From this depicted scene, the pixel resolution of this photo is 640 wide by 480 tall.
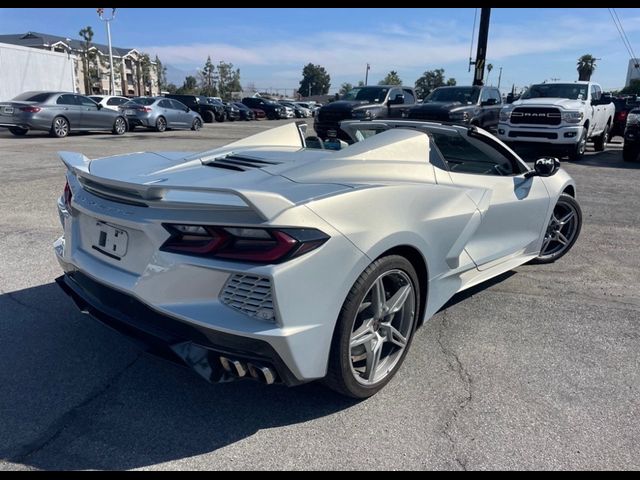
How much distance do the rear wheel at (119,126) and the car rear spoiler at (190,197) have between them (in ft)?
58.9

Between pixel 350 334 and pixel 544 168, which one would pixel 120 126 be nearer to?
pixel 544 168

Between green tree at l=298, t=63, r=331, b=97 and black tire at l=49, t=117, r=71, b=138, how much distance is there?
11578 centimetres

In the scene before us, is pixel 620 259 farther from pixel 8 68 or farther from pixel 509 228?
pixel 8 68

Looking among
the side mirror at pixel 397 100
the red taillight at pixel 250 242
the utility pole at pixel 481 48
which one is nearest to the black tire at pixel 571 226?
the red taillight at pixel 250 242

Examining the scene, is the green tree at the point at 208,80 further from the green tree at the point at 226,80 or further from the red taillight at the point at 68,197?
the red taillight at the point at 68,197

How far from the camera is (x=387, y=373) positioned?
9.22 feet

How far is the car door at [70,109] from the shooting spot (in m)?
16.8

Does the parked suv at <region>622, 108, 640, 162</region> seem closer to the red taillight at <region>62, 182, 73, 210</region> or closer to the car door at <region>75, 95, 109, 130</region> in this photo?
the red taillight at <region>62, 182, 73, 210</region>

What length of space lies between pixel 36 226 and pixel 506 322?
204 inches

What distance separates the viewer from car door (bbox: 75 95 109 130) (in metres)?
17.7

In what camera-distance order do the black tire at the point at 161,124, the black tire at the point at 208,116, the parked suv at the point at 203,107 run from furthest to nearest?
1. the black tire at the point at 208,116
2. the parked suv at the point at 203,107
3. the black tire at the point at 161,124

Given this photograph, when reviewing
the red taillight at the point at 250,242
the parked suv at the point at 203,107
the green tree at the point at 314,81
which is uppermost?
the green tree at the point at 314,81

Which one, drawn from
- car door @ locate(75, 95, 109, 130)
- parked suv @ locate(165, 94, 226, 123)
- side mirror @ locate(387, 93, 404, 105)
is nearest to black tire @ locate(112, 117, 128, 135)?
car door @ locate(75, 95, 109, 130)

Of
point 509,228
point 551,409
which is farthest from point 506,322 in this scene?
point 551,409
